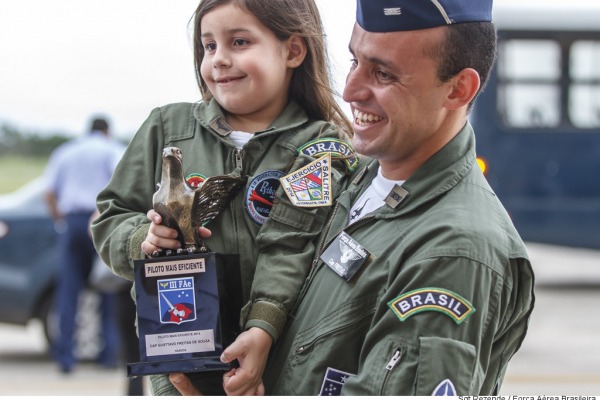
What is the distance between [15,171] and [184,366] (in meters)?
18.1

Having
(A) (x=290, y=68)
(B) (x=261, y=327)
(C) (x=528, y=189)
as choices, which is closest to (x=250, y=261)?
(B) (x=261, y=327)

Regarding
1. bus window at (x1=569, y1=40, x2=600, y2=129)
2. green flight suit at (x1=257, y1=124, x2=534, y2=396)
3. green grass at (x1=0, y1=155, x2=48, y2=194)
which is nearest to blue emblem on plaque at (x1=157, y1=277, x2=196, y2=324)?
green flight suit at (x1=257, y1=124, x2=534, y2=396)

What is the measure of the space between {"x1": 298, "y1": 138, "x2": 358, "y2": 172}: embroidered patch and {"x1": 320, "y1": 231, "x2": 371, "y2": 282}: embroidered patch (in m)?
0.37

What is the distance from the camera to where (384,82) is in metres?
2.18

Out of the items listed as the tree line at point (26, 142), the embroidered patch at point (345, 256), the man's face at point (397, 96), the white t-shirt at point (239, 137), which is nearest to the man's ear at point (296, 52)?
the white t-shirt at point (239, 137)

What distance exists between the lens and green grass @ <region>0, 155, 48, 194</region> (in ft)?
60.0

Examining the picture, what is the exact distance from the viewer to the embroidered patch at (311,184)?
2.46 m

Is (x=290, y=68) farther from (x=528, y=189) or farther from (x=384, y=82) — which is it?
(x=528, y=189)

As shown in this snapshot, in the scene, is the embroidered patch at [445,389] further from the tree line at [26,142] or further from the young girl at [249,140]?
the tree line at [26,142]

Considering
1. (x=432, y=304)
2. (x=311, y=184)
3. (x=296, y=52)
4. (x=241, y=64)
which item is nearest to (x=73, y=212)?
(x=296, y=52)

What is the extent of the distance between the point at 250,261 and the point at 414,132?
0.57 meters

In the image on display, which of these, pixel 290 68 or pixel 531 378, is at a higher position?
pixel 290 68

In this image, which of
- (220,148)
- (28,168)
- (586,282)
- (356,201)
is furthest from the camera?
(28,168)

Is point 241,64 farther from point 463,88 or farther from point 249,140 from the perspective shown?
point 463,88
